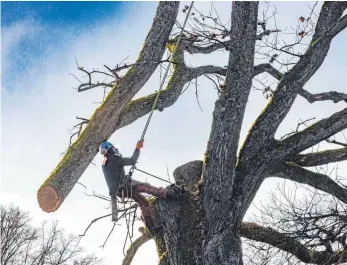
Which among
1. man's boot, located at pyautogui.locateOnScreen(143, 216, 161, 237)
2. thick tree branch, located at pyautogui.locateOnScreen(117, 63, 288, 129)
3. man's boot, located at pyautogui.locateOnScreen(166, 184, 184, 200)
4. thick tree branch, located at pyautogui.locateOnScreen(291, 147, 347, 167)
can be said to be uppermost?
thick tree branch, located at pyautogui.locateOnScreen(117, 63, 288, 129)

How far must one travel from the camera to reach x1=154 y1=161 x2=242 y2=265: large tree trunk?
13.8 ft

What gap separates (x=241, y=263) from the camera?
14.2 feet

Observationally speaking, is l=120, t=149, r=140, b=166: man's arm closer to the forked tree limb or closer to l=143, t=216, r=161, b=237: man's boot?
l=143, t=216, r=161, b=237: man's boot

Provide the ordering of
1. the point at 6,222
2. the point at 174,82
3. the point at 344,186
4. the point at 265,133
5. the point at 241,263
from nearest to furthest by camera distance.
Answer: the point at 241,263 → the point at 265,133 → the point at 344,186 → the point at 174,82 → the point at 6,222

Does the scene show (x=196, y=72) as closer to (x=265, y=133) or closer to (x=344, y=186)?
(x=265, y=133)

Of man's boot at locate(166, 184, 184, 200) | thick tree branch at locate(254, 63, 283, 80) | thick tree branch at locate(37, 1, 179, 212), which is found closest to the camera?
thick tree branch at locate(37, 1, 179, 212)

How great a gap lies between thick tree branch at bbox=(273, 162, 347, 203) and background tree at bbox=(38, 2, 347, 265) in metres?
0.01

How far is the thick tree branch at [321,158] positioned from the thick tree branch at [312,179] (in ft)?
0.27

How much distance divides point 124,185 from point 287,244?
218 cm

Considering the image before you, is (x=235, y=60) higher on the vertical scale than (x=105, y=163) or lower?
higher

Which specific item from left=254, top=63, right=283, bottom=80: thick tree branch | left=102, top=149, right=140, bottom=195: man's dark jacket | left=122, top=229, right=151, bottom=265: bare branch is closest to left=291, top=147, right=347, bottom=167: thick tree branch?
left=254, top=63, right=283, bottom=80: thick tree branch

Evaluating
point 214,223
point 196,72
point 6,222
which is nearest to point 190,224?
point 214,223

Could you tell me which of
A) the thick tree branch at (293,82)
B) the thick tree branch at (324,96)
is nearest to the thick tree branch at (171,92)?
the thick tree branch at (324,96)

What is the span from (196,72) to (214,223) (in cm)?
233
